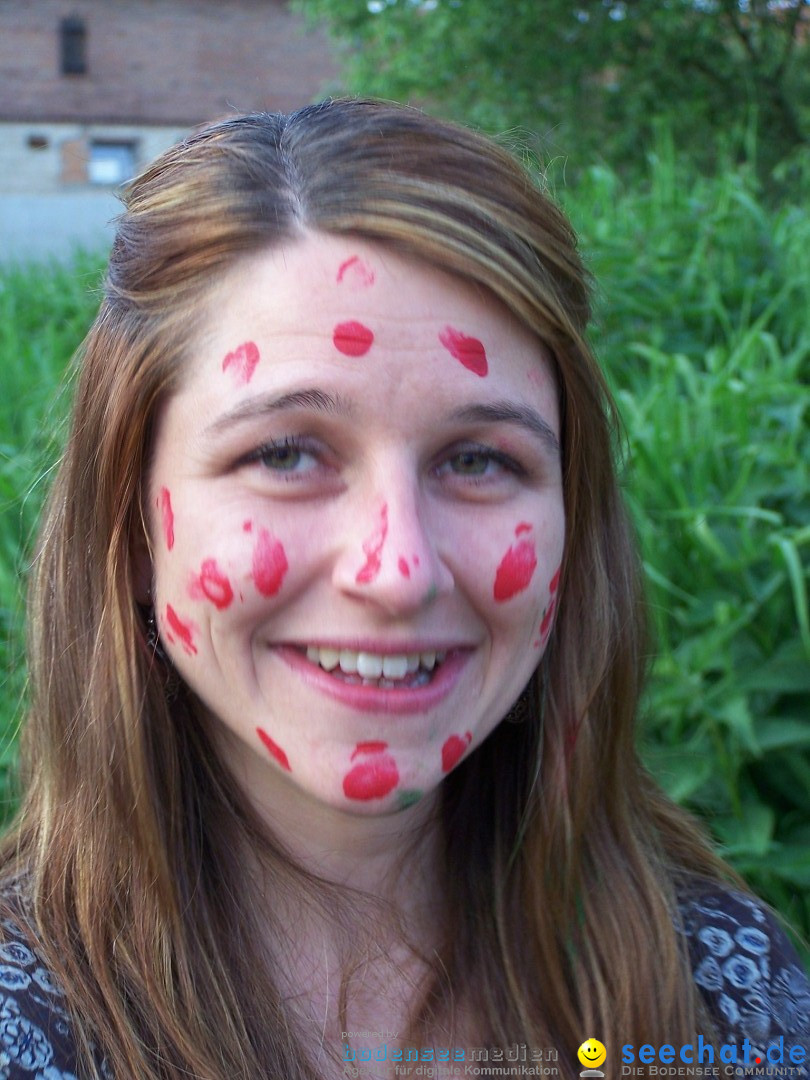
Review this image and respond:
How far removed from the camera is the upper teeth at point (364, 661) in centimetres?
141

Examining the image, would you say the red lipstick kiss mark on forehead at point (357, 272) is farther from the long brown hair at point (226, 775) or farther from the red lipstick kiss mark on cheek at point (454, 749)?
the red lipstick kiss mark on cheek at point (454, 749)

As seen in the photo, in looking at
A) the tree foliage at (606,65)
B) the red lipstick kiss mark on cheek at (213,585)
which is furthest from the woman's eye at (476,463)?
the tree foliage at (606,65)

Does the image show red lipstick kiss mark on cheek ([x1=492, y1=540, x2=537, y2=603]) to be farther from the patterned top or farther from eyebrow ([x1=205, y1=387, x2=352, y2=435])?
the patterned top

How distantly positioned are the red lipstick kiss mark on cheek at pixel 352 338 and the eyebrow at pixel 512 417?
0.48 feet

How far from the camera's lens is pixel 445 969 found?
163cm

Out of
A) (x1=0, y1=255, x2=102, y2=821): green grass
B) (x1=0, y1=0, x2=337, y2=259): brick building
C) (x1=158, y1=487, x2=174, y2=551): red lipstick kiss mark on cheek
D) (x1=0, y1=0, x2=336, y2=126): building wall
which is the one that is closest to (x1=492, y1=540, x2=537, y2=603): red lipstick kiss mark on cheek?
(x1=158, y1=487, x2=174, y2=551): red lipstick kiss mark on cheek

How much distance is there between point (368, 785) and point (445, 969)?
1.28ft

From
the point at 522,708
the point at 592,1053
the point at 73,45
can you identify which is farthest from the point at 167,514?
the point at 73,45

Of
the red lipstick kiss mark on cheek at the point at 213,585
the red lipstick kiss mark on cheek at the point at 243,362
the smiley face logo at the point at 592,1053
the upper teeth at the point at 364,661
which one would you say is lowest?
the smiley face logo at the point at 592,1053

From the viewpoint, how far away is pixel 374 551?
1354mm

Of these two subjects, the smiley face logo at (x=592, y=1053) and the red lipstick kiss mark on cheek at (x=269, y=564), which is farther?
the smiley face logo at (x=592, y=1053)

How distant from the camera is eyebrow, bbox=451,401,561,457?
1446 mm

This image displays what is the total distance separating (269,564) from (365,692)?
8.1 inches

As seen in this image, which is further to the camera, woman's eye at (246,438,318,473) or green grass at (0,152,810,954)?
green grass at (0,152,810,954)
